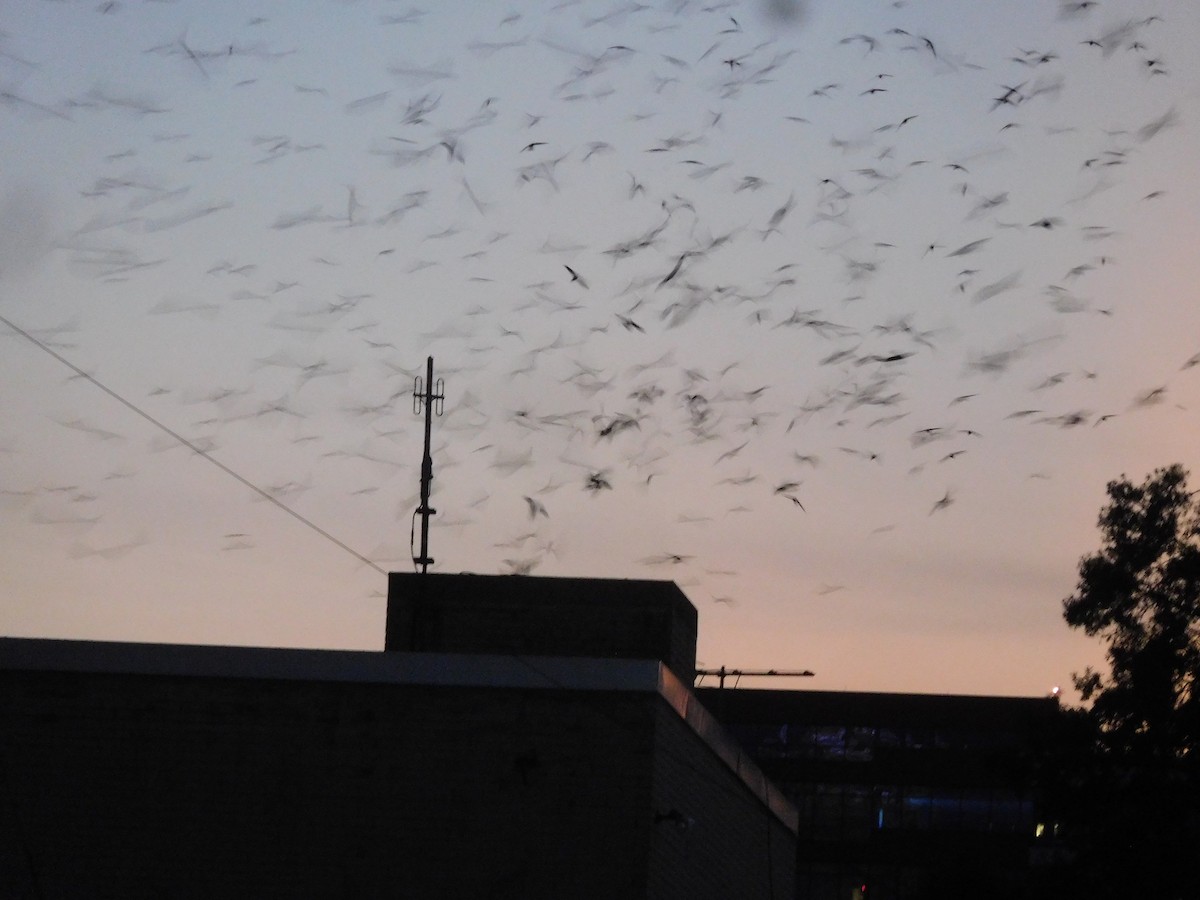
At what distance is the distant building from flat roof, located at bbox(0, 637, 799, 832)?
28 mm

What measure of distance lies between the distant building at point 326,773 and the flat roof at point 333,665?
0.09 feet

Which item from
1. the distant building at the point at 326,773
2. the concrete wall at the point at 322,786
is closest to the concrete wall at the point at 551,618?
the distant building at the point at 326,773

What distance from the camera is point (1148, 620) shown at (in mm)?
42438

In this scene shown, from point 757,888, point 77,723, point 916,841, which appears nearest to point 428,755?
point 77,723

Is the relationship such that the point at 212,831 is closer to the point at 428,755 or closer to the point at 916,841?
the point at 428,755

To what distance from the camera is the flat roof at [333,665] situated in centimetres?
2286

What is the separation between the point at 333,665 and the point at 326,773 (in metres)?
1.49

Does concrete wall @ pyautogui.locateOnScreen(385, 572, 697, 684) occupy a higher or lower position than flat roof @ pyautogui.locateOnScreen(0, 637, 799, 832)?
higher

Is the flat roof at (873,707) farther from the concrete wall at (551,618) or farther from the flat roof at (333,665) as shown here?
the flat roof at (333,665)

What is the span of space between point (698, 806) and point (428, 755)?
18.7ft

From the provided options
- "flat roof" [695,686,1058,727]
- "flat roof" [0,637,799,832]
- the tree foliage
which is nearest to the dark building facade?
"flat roof" [695,686,1058,727]

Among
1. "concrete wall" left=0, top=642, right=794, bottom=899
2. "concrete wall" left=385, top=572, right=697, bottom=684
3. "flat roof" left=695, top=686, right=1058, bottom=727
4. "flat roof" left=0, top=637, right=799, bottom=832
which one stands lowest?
"concrete wall" left=0, top=642, right=794, bottom=899

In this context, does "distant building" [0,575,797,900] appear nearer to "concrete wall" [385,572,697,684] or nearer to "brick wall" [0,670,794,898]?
"brick wall" [0,670,794,898]

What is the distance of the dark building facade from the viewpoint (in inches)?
3167
